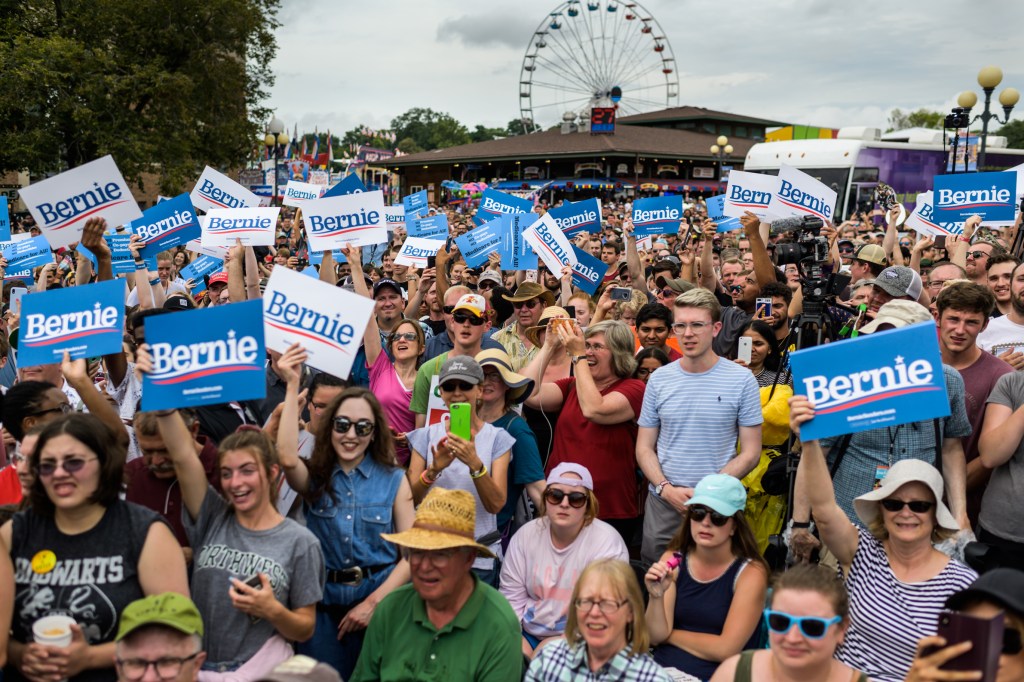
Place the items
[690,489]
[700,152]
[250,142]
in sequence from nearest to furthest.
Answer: [690,489]
[250,142]
[700,152]

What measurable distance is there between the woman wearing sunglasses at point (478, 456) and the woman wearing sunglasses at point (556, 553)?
199 mm

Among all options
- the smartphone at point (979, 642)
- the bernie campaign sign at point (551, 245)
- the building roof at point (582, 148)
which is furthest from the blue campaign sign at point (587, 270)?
the building roof at point (582, 148)

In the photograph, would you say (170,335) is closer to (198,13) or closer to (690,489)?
(690,489)

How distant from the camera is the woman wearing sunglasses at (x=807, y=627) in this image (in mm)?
2920

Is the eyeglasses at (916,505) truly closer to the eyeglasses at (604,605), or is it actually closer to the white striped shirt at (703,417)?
the eyeglasses at (604,605)

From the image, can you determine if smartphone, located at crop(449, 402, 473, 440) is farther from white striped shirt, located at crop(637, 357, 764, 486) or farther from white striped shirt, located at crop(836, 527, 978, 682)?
white striped shirt, located at crop(836, 527, 978, 682)

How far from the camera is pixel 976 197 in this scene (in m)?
8.32

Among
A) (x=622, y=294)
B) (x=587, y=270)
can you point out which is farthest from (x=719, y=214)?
(x=622, y=294)

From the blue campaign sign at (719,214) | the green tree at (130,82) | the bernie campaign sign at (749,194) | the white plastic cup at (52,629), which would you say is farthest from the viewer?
the green tree at (130,82)

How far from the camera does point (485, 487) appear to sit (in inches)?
169

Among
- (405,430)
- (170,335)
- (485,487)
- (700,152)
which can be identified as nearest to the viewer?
(170,335)

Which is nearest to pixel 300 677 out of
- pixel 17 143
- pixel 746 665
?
pixel 746 665

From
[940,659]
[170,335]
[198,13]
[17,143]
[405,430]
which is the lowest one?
[940,659]

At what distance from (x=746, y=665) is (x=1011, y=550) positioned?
1677 millimetres
